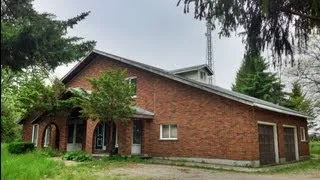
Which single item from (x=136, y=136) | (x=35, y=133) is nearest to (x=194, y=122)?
(x=136, y=136)

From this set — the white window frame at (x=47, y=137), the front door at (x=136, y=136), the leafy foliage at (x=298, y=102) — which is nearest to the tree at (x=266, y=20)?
the front door at (x=136, y=136)

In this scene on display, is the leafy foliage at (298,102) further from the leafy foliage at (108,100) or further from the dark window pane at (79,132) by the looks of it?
the leafy foliage at (108,100)

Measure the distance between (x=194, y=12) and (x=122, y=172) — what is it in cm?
763

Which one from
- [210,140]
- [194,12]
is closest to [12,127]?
[210,140]

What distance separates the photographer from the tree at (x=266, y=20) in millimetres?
9898

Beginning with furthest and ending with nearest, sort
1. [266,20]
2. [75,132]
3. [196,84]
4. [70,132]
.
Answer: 1. [70,132]
2. [75,132]
3. [196,84]
4. [266,20]

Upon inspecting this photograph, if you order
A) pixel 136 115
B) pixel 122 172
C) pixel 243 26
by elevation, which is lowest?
pixel 122 172

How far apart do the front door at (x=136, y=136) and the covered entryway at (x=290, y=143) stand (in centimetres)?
925

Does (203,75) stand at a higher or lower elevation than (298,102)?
higher

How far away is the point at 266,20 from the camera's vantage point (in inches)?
406

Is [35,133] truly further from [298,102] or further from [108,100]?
[298,102]

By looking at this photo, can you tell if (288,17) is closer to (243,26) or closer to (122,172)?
(243,26)

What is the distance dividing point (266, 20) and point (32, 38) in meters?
6.12

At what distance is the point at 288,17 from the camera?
34.4ft
